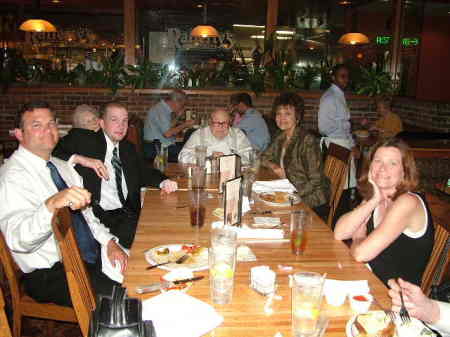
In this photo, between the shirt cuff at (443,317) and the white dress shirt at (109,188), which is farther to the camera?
the white dress shirt at (109,188)

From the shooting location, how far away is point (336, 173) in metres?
3.57

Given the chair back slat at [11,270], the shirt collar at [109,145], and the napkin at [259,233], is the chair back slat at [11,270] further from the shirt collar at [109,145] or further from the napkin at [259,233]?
the shirt collar at [109,145]

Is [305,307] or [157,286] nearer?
[305,307]

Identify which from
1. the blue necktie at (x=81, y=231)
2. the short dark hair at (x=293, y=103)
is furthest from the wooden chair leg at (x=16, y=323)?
the short dark hair at (x=293, y=103)

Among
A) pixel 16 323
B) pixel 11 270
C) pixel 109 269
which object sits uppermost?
pixel 11 270

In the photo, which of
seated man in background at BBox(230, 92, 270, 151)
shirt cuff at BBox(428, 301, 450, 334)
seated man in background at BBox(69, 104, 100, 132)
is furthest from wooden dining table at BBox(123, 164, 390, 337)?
seated man in background at BBox(230, 92, 270, 151)

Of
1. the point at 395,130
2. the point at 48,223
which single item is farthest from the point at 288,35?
the point at 48,223

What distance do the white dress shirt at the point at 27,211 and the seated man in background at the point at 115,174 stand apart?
65cm

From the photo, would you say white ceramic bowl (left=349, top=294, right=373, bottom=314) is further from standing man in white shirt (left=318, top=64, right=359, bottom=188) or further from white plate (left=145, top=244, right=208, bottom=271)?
standing man in white shirt (left=318, top=64, right=359, bottom=188)

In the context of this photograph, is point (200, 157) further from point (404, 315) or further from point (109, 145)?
point (404, 315)

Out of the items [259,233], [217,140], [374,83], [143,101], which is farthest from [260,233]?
[374,83]

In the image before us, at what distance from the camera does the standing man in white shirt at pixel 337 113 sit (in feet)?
17.8

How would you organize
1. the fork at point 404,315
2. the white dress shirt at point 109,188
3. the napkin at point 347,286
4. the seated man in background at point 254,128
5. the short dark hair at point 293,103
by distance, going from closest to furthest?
1. the fork at point 404,315
2. the napkin at point 347,286
3. the white dress shirt at point 109,188
4. the short dark hair at point 293,103
5. the seated man in background at point 254,128

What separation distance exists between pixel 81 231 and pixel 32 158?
45 centimetres
